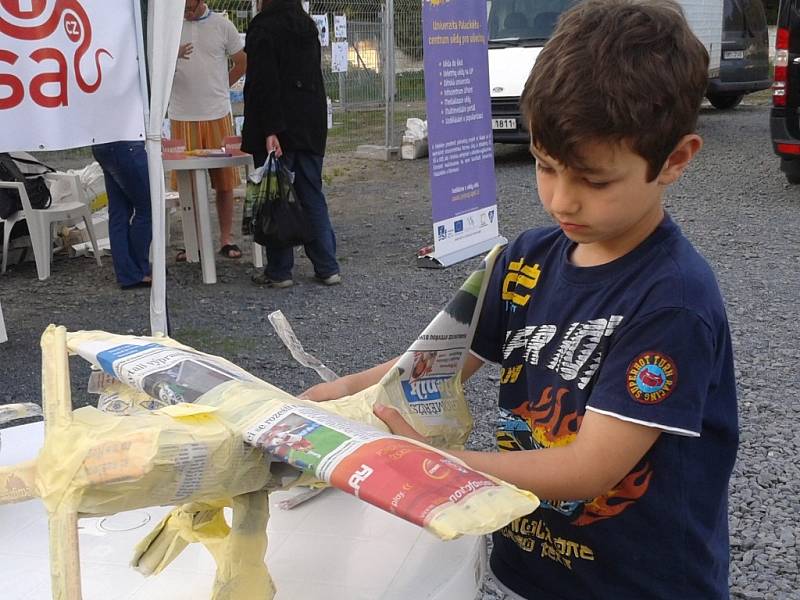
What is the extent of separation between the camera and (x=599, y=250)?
1.11 m

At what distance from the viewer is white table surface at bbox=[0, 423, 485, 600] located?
1.13 m

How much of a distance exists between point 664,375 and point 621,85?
13.0 inches

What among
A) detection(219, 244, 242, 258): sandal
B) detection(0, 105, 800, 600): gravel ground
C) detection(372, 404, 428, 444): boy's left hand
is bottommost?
detection(0, 105, 800, 600): gravel ground

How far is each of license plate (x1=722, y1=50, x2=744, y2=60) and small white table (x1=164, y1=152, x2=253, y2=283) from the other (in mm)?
8945

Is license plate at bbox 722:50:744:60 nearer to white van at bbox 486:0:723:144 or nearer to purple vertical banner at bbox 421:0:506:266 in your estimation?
white van at bbox 486:0:723:144

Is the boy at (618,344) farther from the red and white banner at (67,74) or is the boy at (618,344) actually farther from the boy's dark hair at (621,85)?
the red and white banner at (67,74)

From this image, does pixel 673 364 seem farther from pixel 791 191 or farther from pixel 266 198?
pixel 791 191

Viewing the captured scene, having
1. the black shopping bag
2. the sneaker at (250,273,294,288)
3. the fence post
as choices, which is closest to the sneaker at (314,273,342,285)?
the sneaker at (250,273,294,288)

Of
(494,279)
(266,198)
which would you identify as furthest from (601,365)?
(266,198)

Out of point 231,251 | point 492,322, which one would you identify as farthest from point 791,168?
point 492,322

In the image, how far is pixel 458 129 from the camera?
5594 millimetres

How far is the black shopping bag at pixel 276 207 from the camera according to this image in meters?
4.55

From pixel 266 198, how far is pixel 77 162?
409 centimetres

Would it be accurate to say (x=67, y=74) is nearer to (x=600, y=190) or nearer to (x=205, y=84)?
(x=600, y=190)
